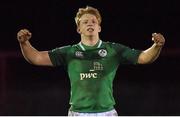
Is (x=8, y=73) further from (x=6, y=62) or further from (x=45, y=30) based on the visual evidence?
(x=45, y=30)

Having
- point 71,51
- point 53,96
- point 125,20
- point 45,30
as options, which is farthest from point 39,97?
point 71,51

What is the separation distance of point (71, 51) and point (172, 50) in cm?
192

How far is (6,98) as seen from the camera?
421cm

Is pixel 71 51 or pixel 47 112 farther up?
pixel 71 51

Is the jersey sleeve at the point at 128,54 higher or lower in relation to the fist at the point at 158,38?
lower

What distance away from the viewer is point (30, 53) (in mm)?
2463

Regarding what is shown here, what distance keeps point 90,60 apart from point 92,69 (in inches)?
1.6

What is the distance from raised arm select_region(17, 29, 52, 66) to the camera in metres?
2.42

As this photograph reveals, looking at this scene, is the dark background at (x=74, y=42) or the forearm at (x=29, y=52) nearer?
the forearm at (x=29, y=52)

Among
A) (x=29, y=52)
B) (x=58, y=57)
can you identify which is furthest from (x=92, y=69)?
(x=29, y=52)

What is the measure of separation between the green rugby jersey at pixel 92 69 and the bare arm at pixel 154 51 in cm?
3

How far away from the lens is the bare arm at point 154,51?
2402 mm

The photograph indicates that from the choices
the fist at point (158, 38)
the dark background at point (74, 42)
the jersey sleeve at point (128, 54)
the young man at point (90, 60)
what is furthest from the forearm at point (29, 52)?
the dark background at point (74, 42)

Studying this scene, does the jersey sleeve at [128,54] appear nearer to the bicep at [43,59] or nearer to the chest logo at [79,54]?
the chest logo at [79,54]
